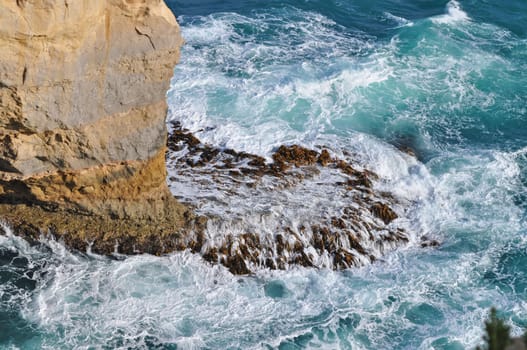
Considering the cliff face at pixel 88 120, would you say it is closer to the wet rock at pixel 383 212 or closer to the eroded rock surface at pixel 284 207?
the eroded rock surface at pixel 284 207

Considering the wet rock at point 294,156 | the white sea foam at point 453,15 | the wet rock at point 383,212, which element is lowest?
the wet rock at point 383,212

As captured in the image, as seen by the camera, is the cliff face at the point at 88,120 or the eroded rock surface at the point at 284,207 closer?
the cliff face at the point at 88,120

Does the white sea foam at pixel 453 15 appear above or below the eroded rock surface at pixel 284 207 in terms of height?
above

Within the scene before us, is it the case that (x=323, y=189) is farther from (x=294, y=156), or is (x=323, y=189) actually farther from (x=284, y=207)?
(x=294, y=156)

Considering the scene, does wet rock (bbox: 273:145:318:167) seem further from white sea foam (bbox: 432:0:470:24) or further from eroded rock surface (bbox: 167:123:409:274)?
white sea foam (bbox: 432:0:470:24)

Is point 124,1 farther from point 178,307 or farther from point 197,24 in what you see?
point 197,24

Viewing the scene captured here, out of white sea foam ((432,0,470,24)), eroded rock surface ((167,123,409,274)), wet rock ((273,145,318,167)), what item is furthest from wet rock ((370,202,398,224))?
white sea foam ((432,0,470,24))

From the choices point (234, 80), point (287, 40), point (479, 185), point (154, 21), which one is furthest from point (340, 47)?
point (154, 21)

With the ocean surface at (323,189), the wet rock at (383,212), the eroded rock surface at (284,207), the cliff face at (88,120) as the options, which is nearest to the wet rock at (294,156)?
the eroded rock surface at (284,207)

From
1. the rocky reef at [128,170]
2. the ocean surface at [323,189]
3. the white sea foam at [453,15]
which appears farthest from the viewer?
the white sea foam at [453,15]
